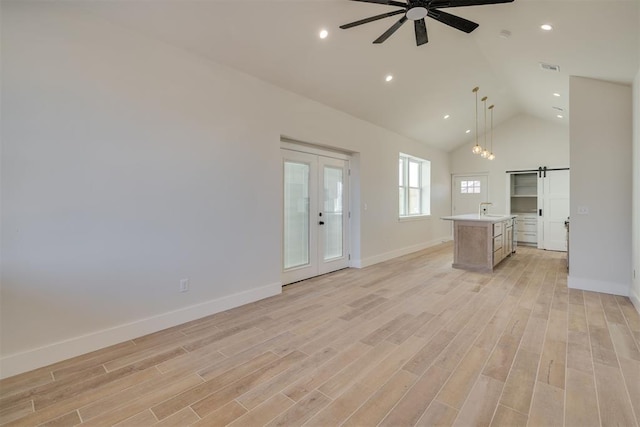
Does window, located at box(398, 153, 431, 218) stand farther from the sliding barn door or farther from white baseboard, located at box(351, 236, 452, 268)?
the sliding barn door

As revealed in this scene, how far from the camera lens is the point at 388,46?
3.90m

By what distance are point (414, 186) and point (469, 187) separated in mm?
2230

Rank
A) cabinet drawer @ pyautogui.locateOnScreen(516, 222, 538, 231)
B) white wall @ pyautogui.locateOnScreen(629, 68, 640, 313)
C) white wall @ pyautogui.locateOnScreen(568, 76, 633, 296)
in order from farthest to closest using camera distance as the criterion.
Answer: cabinet drawer @ pyautogui.locateOnScreen(516, 222, 538, 231)
white wall @ pyautogui.locateOnScreen(568, 76, 633, 296)
white wall @ pyautogui.locateOnScreen(629, 68, 640, 313)

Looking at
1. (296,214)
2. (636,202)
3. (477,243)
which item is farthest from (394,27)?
(477,243)

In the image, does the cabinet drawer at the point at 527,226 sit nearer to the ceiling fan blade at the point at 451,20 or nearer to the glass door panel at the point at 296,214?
the glass door panel at the point at 296,214

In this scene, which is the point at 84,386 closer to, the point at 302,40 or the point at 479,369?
the point at 479,369

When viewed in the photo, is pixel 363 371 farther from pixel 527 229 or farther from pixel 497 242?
pixel 527 229

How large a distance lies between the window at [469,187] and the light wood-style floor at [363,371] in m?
5.60

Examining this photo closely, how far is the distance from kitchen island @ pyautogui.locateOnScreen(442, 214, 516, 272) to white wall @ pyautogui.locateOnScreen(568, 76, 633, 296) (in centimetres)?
113

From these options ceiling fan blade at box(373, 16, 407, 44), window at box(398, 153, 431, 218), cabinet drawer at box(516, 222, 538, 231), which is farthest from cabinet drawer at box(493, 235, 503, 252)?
ceiling fan blade at box(373, 16, 407, 44)

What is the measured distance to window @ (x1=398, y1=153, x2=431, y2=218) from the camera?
24.6 ft

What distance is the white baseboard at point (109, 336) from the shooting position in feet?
7.24

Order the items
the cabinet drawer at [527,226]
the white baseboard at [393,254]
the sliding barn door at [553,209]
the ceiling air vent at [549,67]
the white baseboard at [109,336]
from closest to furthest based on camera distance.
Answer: the white baseboard at [109,336], the ceiling air vent at [549,67], the white baseboard at [393,254], the sliding barn door at [553,209], the cabinet drawer at [527,226]

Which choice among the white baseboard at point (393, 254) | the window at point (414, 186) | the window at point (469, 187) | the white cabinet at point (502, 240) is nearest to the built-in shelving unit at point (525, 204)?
the window at point (469, 187)
